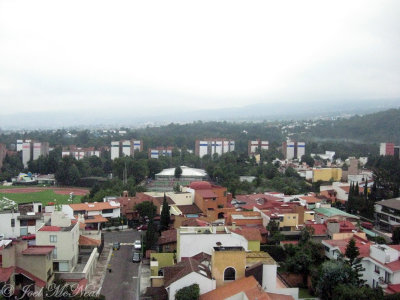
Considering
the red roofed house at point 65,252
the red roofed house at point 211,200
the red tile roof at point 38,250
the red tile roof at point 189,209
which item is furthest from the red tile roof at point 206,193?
the red tile roof at point 38,250

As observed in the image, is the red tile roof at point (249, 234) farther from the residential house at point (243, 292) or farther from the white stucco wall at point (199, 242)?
the residential house at point (243, 292)

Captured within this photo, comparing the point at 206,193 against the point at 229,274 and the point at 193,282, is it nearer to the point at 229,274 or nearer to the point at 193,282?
the point at 229,274

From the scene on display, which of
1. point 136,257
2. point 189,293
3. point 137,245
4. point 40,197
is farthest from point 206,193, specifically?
point 40,197

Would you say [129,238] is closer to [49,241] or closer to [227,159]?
[49,241]

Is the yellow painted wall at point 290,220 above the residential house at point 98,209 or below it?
above

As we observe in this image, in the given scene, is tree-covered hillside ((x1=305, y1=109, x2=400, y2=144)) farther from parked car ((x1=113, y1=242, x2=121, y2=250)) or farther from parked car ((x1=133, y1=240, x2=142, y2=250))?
parked car ((x1=113, y1=242, x2=121, y2=250))

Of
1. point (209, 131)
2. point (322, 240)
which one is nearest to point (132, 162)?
point (322, 240)

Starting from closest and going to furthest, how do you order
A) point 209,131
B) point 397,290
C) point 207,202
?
point 397,290 → point 207,202 → point 209,131
